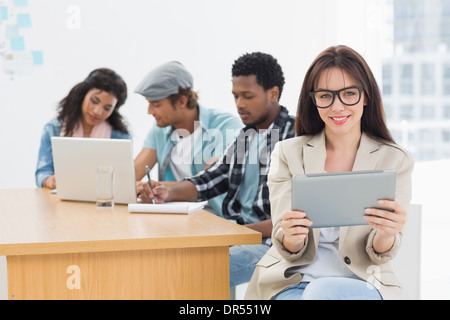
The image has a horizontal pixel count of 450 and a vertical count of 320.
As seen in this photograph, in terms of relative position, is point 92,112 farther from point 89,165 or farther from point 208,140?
point 89,165

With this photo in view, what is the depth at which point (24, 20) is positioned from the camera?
3969mm

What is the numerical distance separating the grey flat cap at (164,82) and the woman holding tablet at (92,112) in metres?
0.20

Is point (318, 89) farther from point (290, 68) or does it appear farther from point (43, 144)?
point (290, 68)

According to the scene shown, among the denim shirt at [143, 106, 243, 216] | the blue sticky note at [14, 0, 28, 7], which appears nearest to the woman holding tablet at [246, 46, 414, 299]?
the denim shirt at [143, 106, 243, 216]

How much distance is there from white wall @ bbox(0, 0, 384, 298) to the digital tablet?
286cm

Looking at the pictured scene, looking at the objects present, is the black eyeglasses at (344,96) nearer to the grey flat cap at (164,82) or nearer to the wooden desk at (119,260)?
the wooden desk at (119,260)

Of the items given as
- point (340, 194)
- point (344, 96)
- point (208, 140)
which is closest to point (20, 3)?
point (208, 140)

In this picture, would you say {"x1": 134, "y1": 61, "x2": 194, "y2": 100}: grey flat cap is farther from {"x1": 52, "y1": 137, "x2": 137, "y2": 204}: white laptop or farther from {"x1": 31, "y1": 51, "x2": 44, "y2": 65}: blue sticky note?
{"x1": 52, "y1": 137, "x2": 137, "y2": 204}: white laptop

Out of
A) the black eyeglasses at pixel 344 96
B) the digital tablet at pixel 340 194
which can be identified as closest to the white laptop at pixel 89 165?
the black eyeglasses at pixel 344 96

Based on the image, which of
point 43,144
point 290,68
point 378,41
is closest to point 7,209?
point 43,144

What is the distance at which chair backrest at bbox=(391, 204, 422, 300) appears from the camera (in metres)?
2.00

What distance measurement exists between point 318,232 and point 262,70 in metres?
1.23

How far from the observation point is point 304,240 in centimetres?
169

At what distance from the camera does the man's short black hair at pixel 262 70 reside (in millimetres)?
2768
